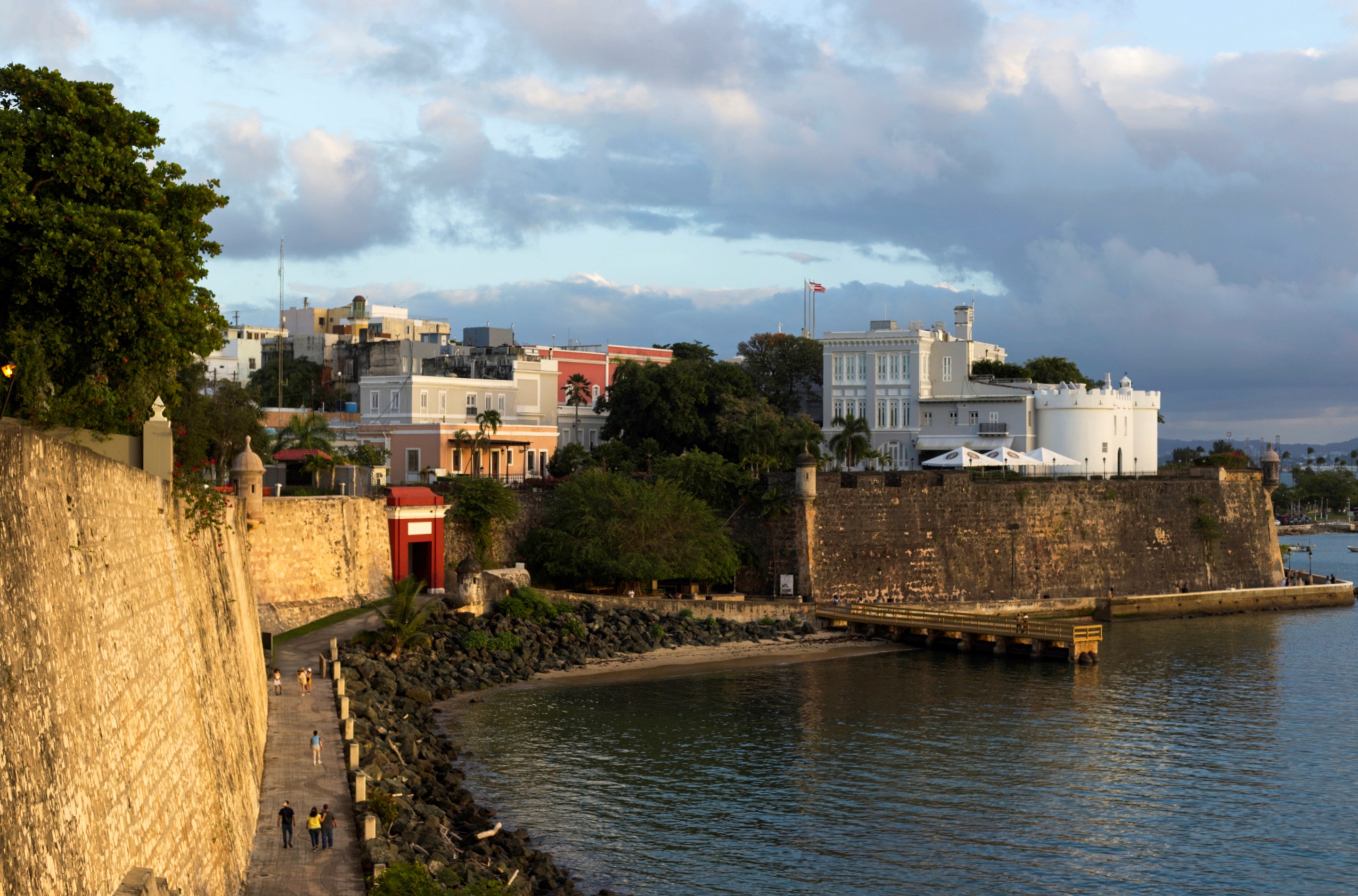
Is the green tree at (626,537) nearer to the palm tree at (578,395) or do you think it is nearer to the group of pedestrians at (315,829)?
the palm tree at (578,395)

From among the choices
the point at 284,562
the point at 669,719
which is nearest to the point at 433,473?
the point at 284,562

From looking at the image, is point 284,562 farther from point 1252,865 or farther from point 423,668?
point 1252,865

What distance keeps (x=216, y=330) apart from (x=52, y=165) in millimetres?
4802

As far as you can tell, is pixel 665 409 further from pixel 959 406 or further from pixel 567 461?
pixel 959 406

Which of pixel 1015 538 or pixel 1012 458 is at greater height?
pixel 1012 458

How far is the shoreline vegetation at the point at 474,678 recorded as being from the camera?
20969mm

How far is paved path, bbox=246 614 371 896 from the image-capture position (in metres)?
17.6

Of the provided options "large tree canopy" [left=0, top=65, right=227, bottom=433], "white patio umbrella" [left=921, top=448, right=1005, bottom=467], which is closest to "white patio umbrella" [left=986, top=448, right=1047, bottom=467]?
"white patio umbrella" [left=921, top=448, right=1005, bottom=467]

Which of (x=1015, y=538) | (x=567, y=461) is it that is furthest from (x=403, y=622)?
(x=1015, y=538)

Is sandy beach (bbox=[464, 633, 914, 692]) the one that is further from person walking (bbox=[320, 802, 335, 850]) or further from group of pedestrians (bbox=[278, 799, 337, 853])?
group of pedestrians (bbox=[278, 799, 337, 853])

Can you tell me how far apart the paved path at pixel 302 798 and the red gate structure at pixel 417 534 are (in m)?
13.0

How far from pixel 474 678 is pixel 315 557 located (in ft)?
24.0

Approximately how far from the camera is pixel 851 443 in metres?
66.4

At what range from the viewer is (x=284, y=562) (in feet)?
134
